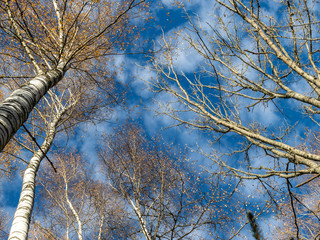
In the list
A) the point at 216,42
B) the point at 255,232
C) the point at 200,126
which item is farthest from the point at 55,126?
the point at 255,232

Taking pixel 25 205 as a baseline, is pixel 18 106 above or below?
above

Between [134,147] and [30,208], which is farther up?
[134,147]

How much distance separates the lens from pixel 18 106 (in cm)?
228

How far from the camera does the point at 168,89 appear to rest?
187 inches

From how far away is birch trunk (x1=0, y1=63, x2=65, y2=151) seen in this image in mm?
2034

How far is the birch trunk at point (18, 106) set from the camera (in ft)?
6.67

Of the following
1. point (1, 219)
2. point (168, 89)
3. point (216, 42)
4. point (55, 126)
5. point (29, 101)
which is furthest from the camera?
point (1, 219)

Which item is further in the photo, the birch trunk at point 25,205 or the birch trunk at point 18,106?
the birch trunk at point 25,205

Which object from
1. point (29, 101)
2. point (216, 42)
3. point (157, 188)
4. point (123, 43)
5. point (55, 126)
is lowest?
point (29, 101)

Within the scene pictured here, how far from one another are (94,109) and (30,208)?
4421mm

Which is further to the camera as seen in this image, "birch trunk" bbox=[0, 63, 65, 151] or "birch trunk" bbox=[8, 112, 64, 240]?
"birch trunk" bbox=[8, 112, 64, 240]

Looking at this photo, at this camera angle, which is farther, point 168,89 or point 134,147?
point 134,147

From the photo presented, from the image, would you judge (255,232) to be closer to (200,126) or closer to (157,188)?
(200,126)

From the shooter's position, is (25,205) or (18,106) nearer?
(18,106)
